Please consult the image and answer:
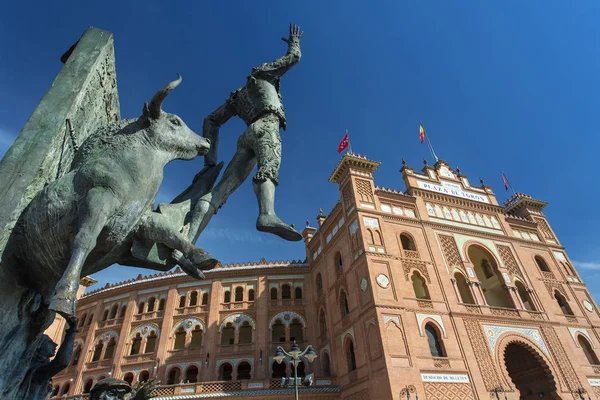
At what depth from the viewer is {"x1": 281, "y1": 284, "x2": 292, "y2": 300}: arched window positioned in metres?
24.5

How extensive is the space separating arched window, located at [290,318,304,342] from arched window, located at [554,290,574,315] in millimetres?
15318

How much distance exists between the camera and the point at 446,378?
15.3 m

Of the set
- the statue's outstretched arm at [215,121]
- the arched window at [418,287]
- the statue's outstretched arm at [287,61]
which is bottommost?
the statue's outstretched arm at [215,121]

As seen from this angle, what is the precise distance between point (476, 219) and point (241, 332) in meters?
16.5

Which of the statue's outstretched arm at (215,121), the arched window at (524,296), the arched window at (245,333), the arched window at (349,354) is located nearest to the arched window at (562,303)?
the arched window at (524,296)

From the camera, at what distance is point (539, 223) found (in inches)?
995

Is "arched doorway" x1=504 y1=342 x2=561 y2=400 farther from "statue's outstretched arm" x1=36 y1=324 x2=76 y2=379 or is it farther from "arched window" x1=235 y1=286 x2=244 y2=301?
"statue's outstretched arm" x1=36 y1=324 x2=76 y2=379

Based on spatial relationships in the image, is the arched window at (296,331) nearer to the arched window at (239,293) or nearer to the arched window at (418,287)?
the arched window at (239,293)

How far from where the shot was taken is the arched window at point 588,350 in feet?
62.1

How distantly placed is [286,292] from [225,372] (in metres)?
6.17

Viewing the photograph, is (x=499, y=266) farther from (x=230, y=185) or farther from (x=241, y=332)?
(x=230, y=185)

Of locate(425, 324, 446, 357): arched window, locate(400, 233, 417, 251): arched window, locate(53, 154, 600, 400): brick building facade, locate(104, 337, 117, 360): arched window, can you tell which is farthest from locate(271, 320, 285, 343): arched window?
locate(104, 337, 117, 360): arched window

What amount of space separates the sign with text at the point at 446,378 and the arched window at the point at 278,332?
33.4ft

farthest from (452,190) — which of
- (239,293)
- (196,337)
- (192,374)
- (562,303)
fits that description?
(192,374)
